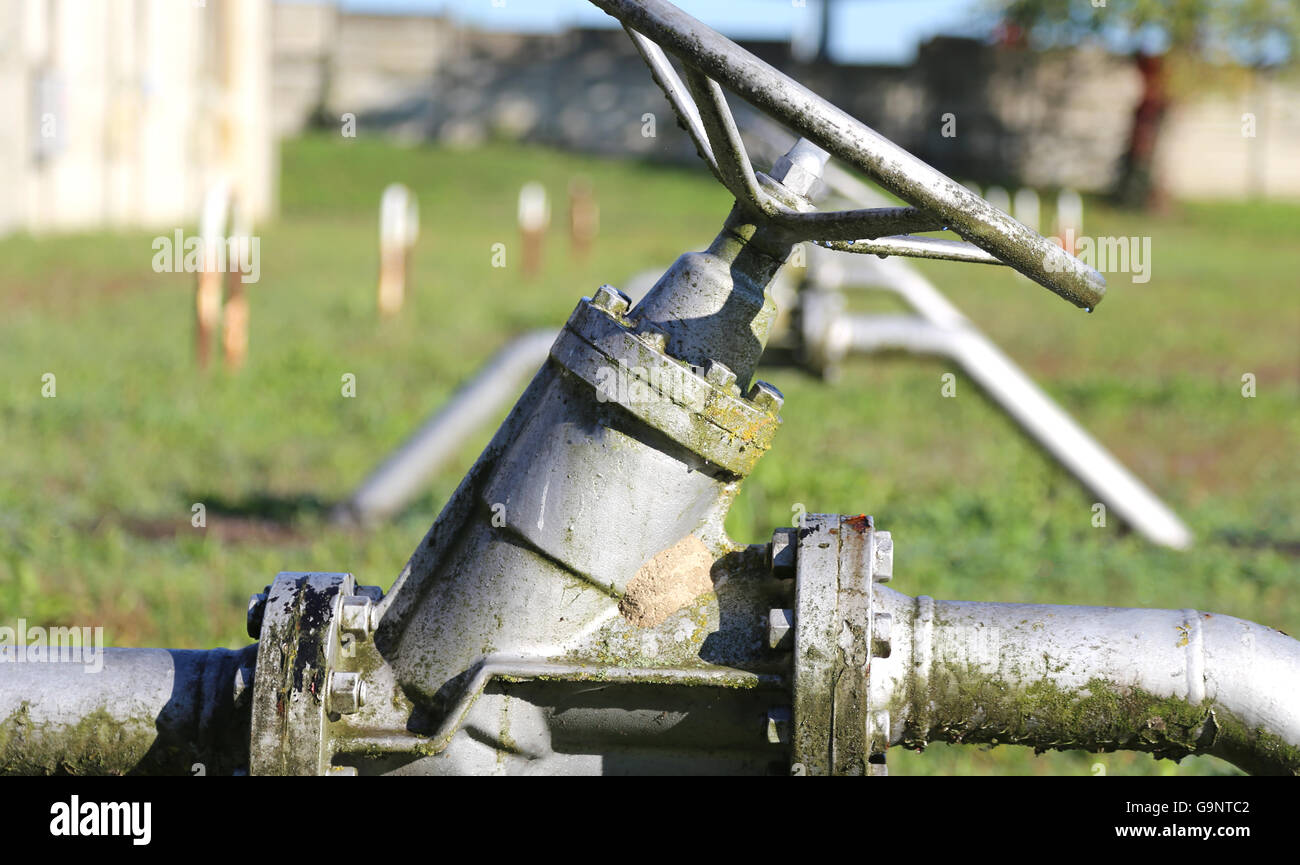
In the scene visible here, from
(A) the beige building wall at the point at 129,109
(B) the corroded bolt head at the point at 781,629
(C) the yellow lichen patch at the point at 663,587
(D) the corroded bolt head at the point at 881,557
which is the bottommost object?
(B) the corroded bolt head at the point at 781,629

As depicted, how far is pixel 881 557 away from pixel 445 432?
263 cm

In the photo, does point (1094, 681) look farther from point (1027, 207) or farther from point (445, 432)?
point (1027, 207)

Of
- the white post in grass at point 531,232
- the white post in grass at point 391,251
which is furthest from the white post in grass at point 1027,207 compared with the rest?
the white post in grass at point 391,251

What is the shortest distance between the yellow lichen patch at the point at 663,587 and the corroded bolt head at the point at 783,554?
3.6 inches

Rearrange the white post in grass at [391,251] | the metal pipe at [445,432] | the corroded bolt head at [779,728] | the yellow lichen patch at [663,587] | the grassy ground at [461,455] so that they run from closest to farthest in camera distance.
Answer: the corroded bolt head at [779,728]
the yellow lichen patch at [663,587]
the grassy ground at [461,455]
the metal pipe at [445,432]
the white post in grass at [391,251]

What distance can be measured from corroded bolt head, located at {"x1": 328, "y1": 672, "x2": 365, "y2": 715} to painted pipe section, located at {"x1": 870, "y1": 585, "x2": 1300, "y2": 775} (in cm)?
46

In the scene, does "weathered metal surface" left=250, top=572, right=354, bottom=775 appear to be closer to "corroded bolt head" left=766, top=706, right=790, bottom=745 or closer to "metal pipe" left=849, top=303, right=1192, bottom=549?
"corroded bolt head" left=766, top=706, right=790, bottom=745

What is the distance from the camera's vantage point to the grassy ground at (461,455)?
11.5 ft

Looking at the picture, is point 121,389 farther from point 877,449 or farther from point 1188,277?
point 1188,277

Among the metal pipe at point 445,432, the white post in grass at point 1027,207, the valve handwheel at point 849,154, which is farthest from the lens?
the white post in grass at point 1027,207

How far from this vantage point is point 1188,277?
16047 mm

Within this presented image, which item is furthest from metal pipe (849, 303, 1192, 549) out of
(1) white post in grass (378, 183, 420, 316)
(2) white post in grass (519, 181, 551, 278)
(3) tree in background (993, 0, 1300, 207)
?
(3) tree in background (993, 0, 1300, 207)

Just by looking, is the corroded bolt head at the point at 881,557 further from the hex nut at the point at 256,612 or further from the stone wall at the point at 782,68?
the stone wall at the point at 782,68

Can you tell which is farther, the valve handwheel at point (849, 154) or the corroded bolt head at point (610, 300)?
the corroded bolt head at point (610, 300)
